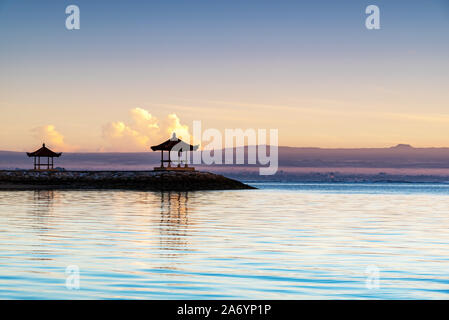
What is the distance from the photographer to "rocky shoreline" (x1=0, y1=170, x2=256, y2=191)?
8431 cm

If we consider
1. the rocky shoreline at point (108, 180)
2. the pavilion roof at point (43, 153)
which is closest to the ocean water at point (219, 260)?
the rocky shoreline at point (108, 180)

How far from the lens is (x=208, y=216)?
3428 centimetres

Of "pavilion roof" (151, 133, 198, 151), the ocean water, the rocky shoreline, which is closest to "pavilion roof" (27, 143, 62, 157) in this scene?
the rocky shoreline

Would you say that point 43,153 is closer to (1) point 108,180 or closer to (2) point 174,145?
(1) point 108,180

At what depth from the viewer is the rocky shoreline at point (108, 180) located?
8431 centimetres

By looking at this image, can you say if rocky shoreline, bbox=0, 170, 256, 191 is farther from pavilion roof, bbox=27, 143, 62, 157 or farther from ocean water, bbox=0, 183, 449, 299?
ocean water, bbox=0, 183, 449, 299

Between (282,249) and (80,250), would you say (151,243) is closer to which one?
(80,250)

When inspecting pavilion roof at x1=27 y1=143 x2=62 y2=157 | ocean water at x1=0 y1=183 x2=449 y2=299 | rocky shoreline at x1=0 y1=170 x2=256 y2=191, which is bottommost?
rocky shoreline at x1=0 y1=170 x2=256 y2=191

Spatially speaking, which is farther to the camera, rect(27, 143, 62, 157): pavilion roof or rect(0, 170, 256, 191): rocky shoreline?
rect(27, 143, 62, 157): pavilion roof

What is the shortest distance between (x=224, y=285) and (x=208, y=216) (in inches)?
840

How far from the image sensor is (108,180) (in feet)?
285
